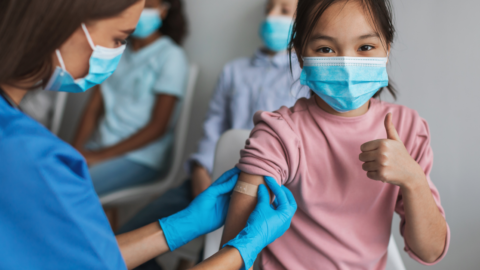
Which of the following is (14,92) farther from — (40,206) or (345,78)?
(345,78)

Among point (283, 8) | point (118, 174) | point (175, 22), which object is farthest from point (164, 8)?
point (118, 174)

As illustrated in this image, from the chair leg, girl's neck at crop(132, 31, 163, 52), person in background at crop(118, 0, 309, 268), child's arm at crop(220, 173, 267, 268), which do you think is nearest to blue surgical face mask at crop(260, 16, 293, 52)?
person in background at crop(118, 0, 309, 268)

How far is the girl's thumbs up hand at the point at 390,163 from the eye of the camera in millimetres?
699

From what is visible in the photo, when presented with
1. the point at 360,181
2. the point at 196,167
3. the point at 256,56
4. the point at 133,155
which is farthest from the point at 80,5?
the point at 133,155

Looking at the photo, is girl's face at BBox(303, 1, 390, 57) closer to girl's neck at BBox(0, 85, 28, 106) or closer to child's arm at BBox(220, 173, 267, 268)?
child's arm at BBox(220, 173, 267, 268)

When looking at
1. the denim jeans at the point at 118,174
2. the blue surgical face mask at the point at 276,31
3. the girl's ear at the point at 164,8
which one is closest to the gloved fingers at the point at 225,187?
the blue surgical face mask at the point at 276,31

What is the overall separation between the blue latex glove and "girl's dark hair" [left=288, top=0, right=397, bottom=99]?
354 millimetres

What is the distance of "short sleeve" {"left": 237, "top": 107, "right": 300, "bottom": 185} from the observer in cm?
76

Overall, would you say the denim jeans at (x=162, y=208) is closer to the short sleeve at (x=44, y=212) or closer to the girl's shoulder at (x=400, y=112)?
the short sleeve at (x=44, y=212)

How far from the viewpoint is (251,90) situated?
1.61m

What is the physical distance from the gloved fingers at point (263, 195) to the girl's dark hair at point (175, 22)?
144 centimetres

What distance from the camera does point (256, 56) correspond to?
64.6 inches

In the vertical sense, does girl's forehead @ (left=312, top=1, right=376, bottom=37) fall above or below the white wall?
above

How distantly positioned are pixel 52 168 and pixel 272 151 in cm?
44
